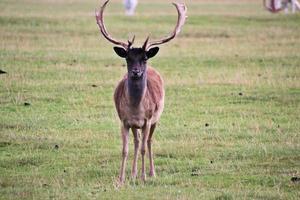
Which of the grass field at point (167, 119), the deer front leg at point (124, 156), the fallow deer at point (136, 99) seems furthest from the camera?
the fallow deer at point (136, 99)

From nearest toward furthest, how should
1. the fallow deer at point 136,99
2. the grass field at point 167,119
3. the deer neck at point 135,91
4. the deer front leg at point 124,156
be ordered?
the grass field at point 167,119 → the deer front leg at point 124,156 → the fallow deer at point 136,99 → the deer neck at point 135,91

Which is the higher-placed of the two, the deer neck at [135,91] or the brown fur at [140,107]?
the deer neck at [135,91]

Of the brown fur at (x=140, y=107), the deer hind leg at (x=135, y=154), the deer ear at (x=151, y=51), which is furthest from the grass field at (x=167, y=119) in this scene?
the deer ear at (x=151, y=51)

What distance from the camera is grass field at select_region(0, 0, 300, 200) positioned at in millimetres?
11977

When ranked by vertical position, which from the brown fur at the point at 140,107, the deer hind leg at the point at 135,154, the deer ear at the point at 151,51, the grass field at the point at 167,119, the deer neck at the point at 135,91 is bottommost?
the grass field at the point at 167,119

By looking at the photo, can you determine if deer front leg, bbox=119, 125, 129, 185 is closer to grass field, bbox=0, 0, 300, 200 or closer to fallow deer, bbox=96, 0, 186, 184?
fallow deer, bbox=96, 0, 186, 184

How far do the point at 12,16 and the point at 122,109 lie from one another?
2502 cm

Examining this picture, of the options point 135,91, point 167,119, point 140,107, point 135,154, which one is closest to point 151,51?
point 135,91

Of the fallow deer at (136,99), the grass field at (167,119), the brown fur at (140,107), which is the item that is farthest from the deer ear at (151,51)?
the grass field at (167,119)

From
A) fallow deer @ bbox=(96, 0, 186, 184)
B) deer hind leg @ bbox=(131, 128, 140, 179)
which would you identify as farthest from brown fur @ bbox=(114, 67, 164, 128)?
deer hind leg @ bbox=(131, 128, 140, 179)

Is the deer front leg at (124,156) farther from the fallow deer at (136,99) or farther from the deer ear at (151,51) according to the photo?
the deer ear at (151,51)

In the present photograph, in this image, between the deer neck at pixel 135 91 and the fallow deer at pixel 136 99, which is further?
the deer neck at pixel 135 91

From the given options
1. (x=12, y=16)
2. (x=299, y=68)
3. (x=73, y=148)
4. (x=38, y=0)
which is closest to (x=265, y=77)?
(x=299, y=68)

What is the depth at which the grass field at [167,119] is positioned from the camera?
11977 millimetres
